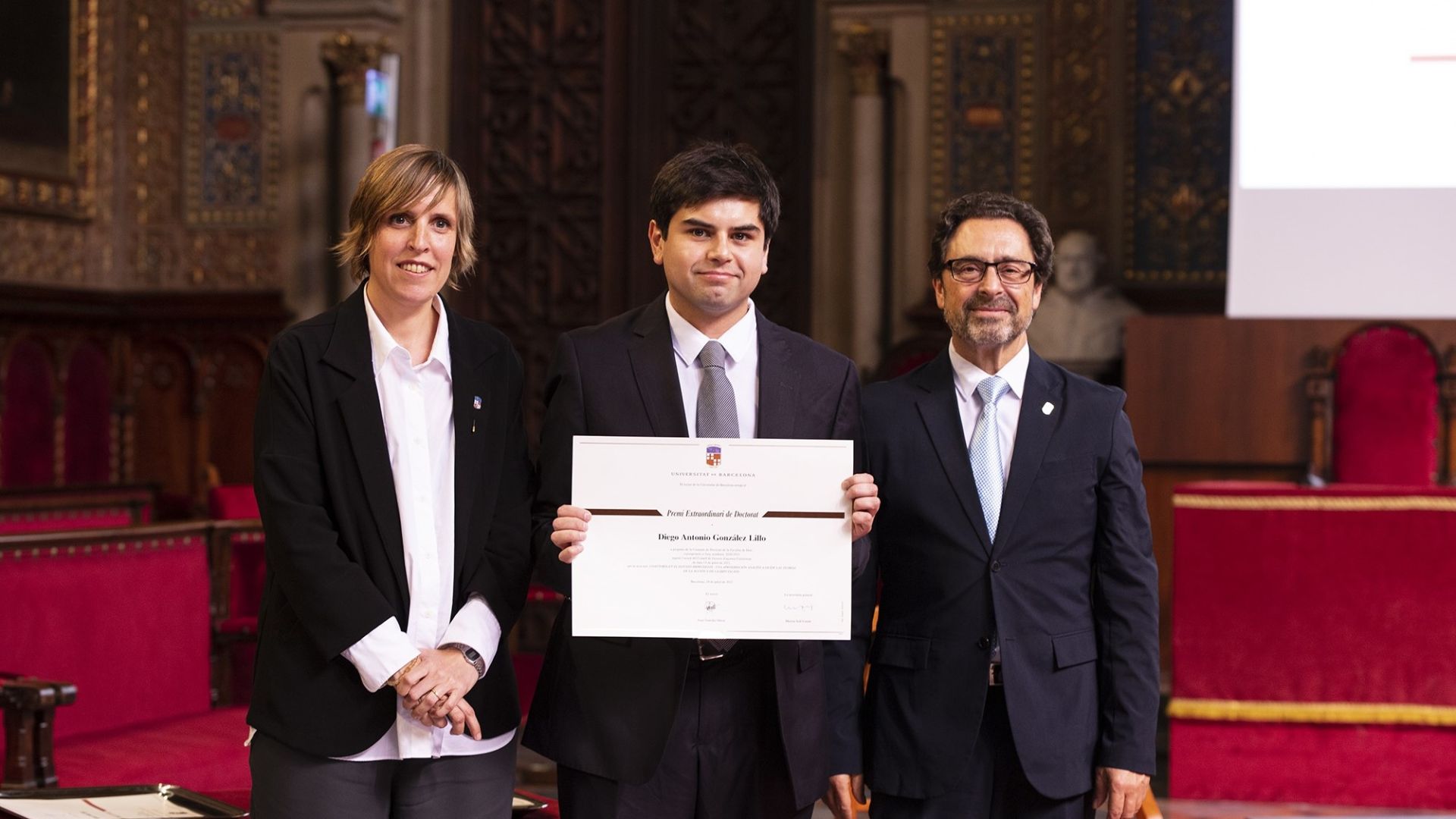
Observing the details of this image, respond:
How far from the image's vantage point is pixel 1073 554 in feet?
7.79

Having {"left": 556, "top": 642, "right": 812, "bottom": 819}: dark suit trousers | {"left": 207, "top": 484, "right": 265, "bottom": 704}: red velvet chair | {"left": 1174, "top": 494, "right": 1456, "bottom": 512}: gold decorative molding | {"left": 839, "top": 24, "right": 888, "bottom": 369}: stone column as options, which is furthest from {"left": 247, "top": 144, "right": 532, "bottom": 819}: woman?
{"left": 839, "top": 24, "right": 888, "bottom": 369}: stone column

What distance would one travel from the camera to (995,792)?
7.68ft

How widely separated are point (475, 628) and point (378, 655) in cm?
16

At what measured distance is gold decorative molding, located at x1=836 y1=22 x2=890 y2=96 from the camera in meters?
7.69

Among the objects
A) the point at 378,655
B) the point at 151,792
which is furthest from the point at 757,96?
the point at 378,655

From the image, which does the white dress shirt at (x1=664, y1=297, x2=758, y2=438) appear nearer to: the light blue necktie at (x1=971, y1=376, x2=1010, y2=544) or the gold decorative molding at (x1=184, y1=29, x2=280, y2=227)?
the light blue necktie at (x1=971, y1=376, x2=1010, y2=544)

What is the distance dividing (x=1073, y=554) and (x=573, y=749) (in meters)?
0.87

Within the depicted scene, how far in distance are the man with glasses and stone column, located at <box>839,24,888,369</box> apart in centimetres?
525

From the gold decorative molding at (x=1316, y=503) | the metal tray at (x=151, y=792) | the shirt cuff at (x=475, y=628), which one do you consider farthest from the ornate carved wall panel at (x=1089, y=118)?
the shirt cuff at (x=475, y=628)

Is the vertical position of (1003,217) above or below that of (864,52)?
below

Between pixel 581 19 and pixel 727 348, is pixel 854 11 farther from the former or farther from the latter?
pixel 727 348

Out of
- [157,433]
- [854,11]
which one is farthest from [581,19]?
[157,433]

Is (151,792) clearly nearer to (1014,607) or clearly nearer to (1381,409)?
(1014,607)

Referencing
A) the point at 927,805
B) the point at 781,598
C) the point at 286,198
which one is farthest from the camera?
the point at 286,198
